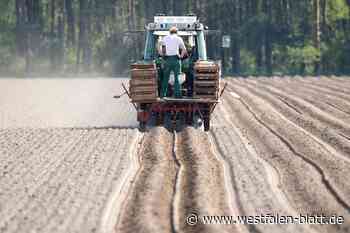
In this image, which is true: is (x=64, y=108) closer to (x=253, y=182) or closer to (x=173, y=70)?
(x=173, y=70)

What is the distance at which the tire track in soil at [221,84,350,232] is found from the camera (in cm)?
925

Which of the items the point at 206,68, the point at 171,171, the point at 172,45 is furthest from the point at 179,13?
the point at 171,171

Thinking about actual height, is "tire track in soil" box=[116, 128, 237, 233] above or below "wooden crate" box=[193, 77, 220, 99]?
below

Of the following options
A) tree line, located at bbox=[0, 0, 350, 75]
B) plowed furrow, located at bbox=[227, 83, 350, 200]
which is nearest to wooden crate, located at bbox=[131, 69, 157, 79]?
plowed furrow, located at bbox=[227, 83, 350, 200]

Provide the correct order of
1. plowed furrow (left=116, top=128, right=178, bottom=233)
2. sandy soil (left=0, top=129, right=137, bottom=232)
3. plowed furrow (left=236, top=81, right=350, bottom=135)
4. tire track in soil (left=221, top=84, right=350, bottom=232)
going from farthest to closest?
plowed furrow (left=236, top=81, right=350, bottom=135) → tire track in soil (left=221, top=84, right=350, bottom=232) → sandy soil (left=0, top=129, right=137, bottom=232) → plowed furrow (left=116, top=128, right=178, bottom=233)

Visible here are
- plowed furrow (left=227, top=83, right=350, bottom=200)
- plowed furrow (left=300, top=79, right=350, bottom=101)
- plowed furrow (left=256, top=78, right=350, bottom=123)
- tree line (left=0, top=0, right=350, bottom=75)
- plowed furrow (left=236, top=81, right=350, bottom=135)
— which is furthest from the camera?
tree line (left=0, top=0, right=350, bottom=75)

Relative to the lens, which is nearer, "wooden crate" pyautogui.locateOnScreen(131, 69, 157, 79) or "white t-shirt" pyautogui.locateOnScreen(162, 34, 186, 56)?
"wooden crate" pyautogui.locateOnScreen(131, 69, 157, 79)

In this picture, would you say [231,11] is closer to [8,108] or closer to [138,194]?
[8,108]

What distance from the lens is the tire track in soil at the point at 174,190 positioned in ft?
27.9

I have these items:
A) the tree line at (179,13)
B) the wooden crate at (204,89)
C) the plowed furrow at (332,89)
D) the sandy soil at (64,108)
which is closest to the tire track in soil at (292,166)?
the wooden crate at (204,89)

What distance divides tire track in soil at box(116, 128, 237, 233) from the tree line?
3482 centimetres

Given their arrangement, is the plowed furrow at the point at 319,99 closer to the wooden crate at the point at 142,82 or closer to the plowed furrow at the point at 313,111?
the plowed furrow at the point at 313,111

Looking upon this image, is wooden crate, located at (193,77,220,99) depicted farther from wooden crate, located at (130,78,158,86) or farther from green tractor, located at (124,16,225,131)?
wooden crate, located at (130,78,158,86)

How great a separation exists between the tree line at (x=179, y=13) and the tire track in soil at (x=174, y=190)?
34821 mm
